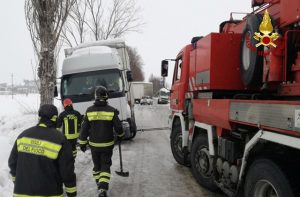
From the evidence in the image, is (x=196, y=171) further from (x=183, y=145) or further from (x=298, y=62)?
(x=298, y=62)

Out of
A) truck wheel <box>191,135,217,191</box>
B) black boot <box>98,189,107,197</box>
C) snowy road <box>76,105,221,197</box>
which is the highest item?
truck wheel <box>191,135,217,191</box>

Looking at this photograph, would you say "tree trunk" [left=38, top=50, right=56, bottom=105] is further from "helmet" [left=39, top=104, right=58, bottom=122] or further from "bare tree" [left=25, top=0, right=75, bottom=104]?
"helmet" [left=39, top=104, right=58, bottom=122]

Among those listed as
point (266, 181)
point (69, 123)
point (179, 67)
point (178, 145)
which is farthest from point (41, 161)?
point (179, 67)

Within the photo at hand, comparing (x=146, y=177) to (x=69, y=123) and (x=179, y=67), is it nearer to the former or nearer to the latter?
(x=69, y=123)

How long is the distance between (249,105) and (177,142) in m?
4.52

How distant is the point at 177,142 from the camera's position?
8.91m

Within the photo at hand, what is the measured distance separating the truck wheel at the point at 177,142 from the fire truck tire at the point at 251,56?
10.2 feet

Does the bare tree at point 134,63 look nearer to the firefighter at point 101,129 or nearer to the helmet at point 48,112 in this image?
the firefighter at point 101,129

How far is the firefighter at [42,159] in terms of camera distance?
359cm

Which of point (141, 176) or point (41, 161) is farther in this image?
point (141, 176)

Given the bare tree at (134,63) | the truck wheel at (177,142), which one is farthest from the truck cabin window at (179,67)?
the bare tree at (134,63)

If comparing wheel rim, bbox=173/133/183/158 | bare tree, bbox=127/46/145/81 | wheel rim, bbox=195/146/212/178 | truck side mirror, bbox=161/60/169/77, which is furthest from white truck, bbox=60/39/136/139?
bare tree, bbox=127/46/145/81

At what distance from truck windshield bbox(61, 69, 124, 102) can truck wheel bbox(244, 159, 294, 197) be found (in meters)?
7.75

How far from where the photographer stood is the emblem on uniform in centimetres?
468
